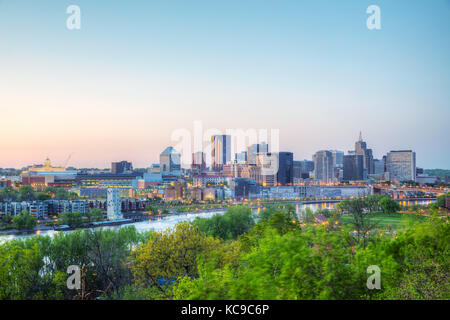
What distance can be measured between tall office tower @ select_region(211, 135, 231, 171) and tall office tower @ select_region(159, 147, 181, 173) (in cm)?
648

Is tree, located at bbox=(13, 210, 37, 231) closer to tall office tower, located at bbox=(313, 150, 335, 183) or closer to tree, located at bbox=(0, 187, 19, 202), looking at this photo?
tree, located at bbox=(0, 187, 19, 202)

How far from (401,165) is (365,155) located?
19.2 feet

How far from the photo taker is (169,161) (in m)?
49.8

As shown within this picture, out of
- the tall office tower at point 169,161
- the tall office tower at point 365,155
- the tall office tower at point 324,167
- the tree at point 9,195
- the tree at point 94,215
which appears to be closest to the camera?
the tree at point 94,215

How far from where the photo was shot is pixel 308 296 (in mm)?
2252

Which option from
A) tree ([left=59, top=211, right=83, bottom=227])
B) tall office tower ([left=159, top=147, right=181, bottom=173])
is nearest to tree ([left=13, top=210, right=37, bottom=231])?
tree ([left=59, top=211, right=83, bottom=227])

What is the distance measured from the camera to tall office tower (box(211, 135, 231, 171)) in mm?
33294

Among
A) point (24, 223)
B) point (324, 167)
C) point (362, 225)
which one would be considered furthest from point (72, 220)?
point (324, 167)

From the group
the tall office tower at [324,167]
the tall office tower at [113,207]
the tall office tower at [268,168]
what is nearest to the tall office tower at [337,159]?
the tall office tower at [324,167]

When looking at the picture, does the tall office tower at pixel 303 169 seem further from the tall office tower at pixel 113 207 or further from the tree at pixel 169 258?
the tree at pixel 169 258

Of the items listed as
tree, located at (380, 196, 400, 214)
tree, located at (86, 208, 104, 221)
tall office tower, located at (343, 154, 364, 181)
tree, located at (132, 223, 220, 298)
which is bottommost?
tree, located at (86, 208, 104, 221)

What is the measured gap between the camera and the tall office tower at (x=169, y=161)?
49219 millimetres

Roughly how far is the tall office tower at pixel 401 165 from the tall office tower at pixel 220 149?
15189 mm

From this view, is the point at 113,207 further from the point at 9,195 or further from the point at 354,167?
the point at 354,167
